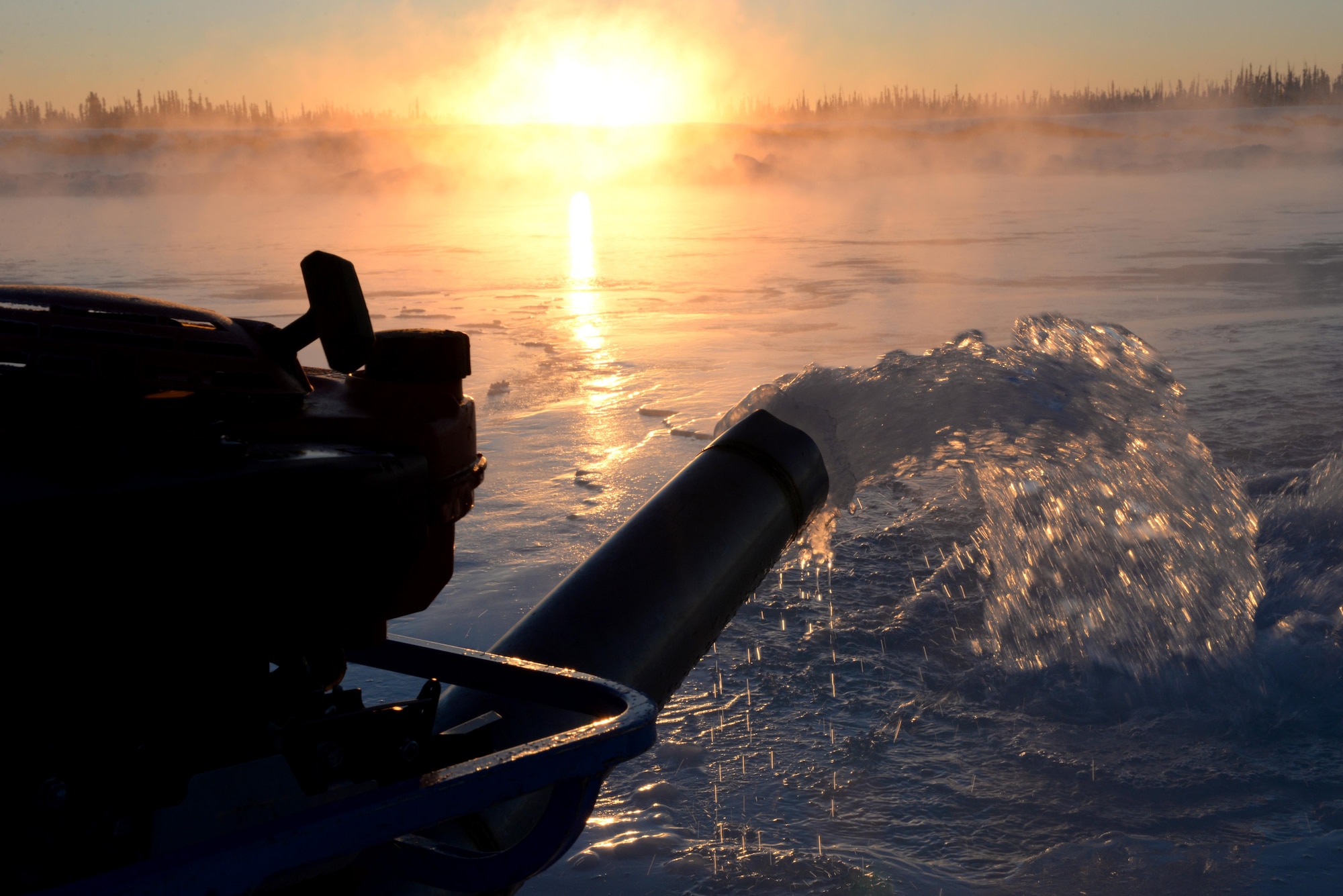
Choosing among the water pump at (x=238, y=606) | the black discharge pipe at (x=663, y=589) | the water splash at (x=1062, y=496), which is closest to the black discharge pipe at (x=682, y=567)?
the black discharge pipe at (x=663, y=589)

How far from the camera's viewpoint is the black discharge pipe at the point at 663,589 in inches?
60.6

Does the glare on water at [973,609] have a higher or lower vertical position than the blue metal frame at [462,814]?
lower

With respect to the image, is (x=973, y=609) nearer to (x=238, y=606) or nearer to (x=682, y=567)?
(x=682, y=567)

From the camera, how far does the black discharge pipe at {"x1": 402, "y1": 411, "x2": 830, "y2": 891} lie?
1.54 m

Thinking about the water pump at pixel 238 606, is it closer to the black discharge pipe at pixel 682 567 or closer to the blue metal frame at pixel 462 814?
the blue metal frame at pixel 462 814

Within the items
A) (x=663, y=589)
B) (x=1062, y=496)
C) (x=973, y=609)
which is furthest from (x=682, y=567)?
(x=1062, y=496)

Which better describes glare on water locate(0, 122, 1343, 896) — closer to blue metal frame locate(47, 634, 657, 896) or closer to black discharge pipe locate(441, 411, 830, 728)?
black discharge pipe locate(441, 411, 830, 728)

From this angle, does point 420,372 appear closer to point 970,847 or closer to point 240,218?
point 970,847

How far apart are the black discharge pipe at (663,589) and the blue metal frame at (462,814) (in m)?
0.30

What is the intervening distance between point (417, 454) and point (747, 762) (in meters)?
1.39

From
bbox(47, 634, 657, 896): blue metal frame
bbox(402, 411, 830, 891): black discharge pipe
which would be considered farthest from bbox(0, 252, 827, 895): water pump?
bbox(402, 411, 830, 891): black discharge pipe

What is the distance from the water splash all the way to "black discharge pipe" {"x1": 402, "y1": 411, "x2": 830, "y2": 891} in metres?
0.64

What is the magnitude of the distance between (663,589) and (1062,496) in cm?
204

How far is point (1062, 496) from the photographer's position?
11.0 feet
